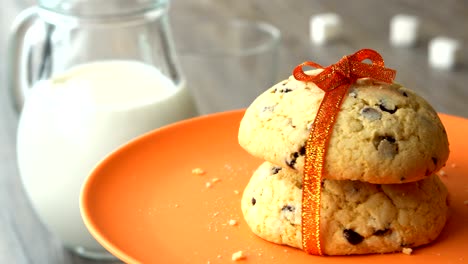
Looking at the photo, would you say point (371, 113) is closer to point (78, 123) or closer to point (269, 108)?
point (269, 108)

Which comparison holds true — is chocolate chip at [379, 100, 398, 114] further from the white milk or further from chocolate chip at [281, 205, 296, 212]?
the white milk

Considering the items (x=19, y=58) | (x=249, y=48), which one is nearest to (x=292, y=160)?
(x=19, y=58)

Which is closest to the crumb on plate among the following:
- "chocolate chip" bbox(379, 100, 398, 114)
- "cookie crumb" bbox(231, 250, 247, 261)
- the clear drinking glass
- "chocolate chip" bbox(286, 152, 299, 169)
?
"cookie crumb" bbox(231, 250, 247, 261)

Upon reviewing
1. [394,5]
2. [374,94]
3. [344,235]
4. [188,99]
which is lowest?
[394,5]


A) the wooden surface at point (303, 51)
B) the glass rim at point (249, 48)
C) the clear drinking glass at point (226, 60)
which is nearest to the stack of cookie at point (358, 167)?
the wooden surface at point (303, 51)

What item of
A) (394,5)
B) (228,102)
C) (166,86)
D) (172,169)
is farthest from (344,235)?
(394,5)

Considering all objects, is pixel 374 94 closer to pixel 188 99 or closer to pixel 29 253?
pixel 188 99

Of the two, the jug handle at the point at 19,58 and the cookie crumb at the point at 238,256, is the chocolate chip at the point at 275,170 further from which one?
the jug handle at the point at 19,58
